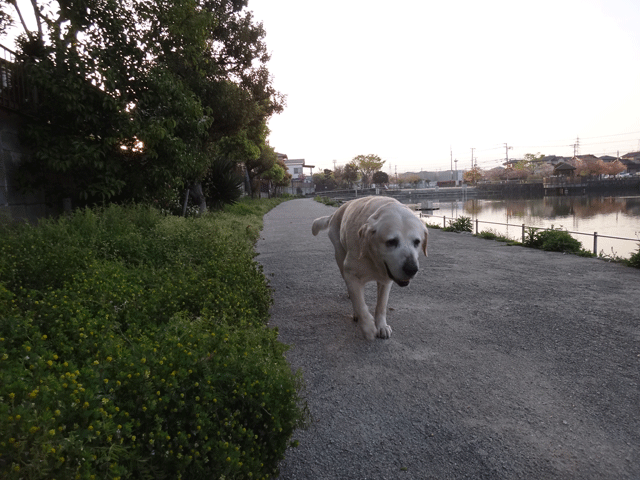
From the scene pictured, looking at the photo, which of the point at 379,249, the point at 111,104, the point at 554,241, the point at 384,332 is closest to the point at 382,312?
the point at 384,332

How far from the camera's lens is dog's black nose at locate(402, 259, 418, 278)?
11.5ft

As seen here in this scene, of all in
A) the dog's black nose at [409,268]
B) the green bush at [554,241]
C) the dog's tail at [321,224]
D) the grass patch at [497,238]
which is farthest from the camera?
the grass patch at [497,238]

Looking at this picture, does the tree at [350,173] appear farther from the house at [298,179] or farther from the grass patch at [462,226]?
the grass patch at [462,226]

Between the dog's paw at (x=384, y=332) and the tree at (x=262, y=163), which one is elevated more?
the tree at (x=262, y=163)

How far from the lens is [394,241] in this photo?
365 centimetres

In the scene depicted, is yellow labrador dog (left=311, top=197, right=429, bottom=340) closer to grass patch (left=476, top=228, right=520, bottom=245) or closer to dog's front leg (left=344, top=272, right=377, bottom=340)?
dog's front leg (left=344, top=272, right=377, bottom=340)

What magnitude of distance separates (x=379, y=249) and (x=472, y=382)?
4.45 ft

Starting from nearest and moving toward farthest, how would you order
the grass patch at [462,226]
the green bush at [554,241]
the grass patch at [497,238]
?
1. the green bush at [554,241]
2. the grass patch at [497,238]
3. the grass patch at [462,226]

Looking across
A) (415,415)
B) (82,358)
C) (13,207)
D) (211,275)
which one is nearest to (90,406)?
(82,358)

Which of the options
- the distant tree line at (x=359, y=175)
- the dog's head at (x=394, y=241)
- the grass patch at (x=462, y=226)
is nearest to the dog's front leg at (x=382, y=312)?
the dog's head at (x=394, y=241)

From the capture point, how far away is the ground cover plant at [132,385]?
1517mm

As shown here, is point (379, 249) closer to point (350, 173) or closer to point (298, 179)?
point (350, 173)

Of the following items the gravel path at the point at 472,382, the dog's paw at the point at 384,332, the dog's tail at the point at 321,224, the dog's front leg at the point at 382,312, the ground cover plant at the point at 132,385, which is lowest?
the gravel path at the point at 472,382

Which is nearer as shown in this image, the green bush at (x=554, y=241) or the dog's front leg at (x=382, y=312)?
the dog's front leg at (x=382, y=312)
